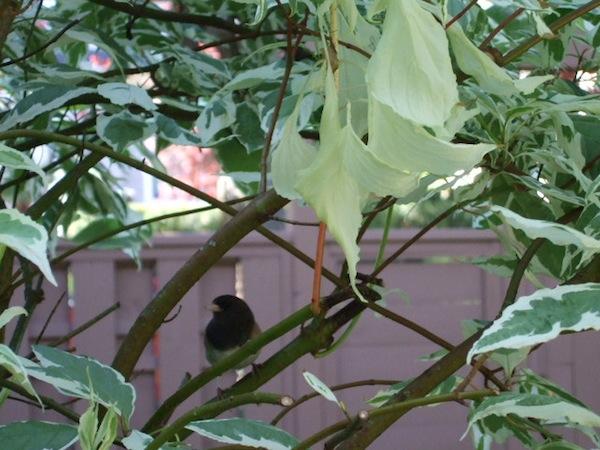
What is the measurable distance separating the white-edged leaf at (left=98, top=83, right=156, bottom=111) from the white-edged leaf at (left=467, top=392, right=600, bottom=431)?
0.43m

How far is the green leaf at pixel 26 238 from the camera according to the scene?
0.48 meters

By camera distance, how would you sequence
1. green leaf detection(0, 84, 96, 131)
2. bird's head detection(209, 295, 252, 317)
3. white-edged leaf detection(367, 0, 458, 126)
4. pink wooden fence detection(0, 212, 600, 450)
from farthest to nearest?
pink wooden fence detection(0, 212, 600, 450) → bird's head detection(209, 295, 252, 317) → green leaf detection(0, 84, 96, 131) → white-edged leaf detection(367, 0, 458, 126)

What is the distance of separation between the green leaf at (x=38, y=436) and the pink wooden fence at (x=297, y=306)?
1.98 m

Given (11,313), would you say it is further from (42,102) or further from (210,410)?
(42,102)

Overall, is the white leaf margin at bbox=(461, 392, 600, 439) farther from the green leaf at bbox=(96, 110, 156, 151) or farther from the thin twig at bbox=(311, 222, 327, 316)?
the green leaf at bbox=(96, 110, 156, 151)

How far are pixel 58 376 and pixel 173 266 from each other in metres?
2.08

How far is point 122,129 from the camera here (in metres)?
0.96

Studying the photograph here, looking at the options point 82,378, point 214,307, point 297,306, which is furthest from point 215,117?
point 297,306

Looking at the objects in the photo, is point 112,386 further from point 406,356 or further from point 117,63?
point 406,356

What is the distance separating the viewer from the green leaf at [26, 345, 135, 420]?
2.16 ft

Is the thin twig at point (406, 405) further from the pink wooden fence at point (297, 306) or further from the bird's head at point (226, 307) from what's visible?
the pink wooden fence at point (297, 306)

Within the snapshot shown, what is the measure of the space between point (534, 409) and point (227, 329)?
4.39ft

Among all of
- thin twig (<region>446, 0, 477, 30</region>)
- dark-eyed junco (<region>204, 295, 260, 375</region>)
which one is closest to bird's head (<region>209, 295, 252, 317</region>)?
dark-eyed junco (<region>204, 295, 260, 375</region>)

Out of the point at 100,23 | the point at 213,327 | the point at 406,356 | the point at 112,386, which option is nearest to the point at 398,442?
the point at 406,356
